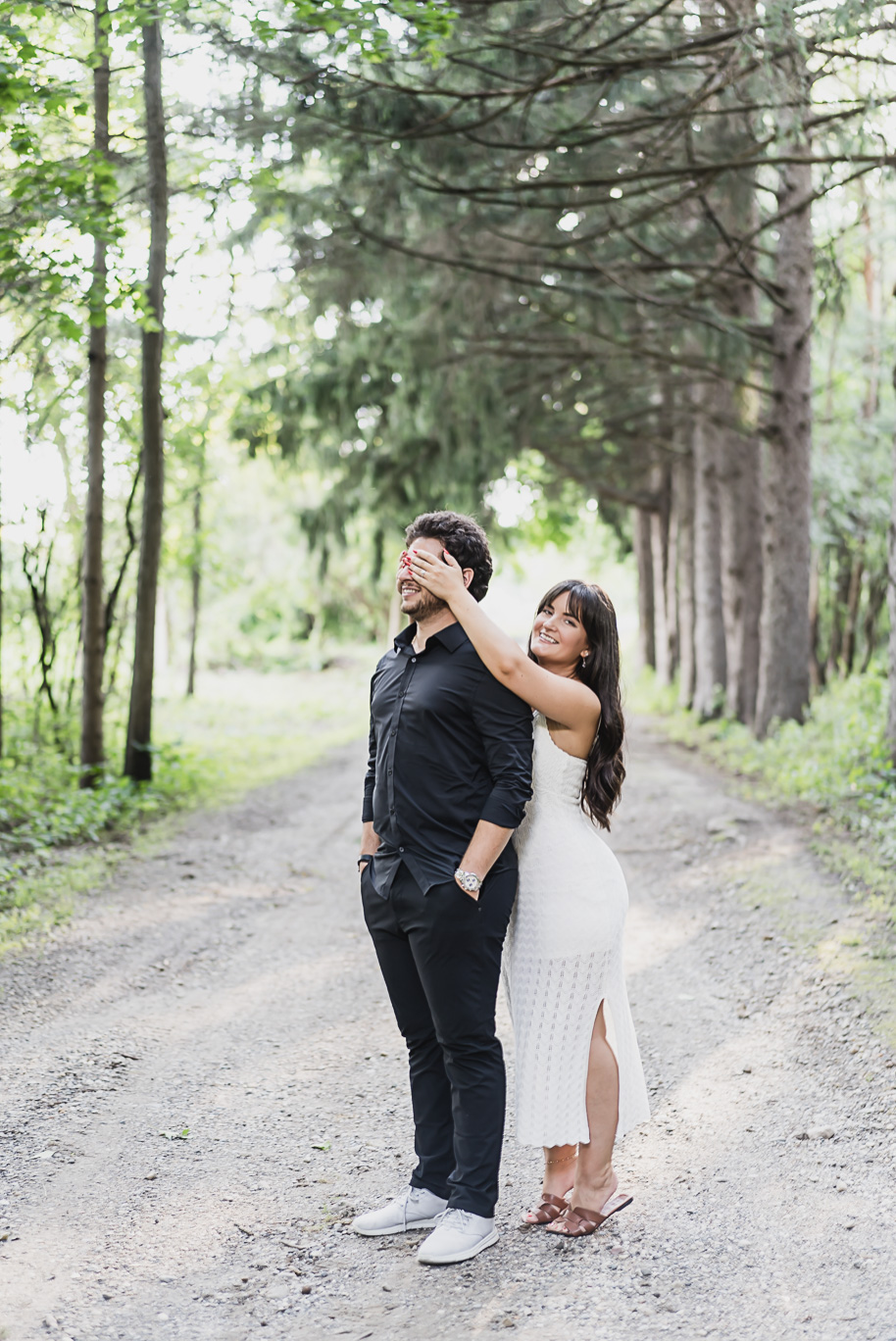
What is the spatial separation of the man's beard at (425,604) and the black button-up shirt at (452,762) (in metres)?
0.07

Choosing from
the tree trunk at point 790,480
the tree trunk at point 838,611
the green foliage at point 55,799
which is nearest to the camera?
the green foliage at point 55,799

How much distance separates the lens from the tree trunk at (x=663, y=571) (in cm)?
2112

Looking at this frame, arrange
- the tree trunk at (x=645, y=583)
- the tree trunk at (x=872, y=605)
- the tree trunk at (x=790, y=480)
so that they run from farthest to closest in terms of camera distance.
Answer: the tree trunk at (x=645, y=583), the tree trunk at (x=872, y=605), the tree trunk at (x=790, y=480)

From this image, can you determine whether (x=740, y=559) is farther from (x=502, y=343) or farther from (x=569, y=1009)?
(x=569, y=1009)

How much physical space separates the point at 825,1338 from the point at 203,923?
4.96 m

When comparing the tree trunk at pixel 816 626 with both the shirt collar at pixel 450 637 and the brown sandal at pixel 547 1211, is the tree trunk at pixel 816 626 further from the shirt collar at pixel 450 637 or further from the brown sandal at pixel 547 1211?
the shirt collar at pixel 450 637

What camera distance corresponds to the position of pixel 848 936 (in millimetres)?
6152

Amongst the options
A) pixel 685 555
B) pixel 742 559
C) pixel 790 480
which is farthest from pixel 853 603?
pixel 790 480

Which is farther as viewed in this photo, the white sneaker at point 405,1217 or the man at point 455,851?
the white sneaker at point 405,1217

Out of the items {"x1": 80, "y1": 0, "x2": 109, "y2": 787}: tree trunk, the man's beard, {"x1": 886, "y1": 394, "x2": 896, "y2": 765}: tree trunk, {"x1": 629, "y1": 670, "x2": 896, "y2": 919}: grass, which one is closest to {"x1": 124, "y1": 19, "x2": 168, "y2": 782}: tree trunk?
{"x1": 80, "y1": 0, "x2": 109, "y2": 787}: tree trunk

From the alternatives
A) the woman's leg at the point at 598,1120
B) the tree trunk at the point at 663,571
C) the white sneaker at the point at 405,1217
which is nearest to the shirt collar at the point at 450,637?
the woman's leg at the point at 598,1120

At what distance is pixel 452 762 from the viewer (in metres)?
3.19

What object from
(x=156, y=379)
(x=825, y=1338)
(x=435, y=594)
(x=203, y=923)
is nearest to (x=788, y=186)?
(x=156, y=379)

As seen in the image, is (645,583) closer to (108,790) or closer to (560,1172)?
(108,790)
